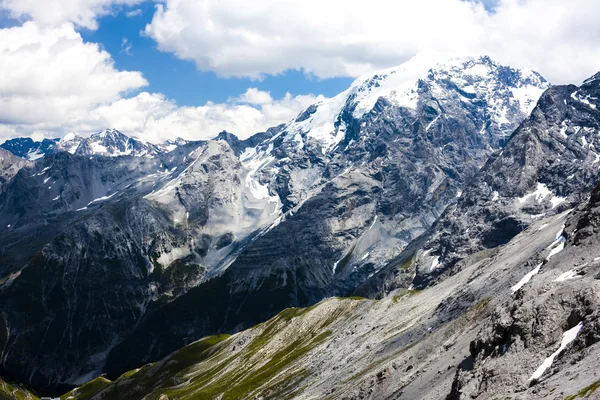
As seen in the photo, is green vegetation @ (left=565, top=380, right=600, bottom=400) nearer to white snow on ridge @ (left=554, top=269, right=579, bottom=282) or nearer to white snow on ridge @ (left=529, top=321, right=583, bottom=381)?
white snow on ridge @ (left=529, top=321, right=583, bottom=381)

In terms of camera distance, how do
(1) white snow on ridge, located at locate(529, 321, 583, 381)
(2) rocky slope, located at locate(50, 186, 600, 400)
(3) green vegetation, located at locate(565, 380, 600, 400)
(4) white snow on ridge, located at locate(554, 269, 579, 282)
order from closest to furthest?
1. (3) green vegetation, located at locate(565, 380, 600, 400)
2. (1) white snow on ridge, located at locate(529, 321, 583, 381)
3. (2) rocky slope, located at locate(50, 186, 600, 400)
4. (4) white snow on ridge, located at locate(554, 269, 579, 282)

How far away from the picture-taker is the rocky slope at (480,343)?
3819 centimetres

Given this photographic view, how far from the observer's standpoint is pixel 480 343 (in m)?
47.1

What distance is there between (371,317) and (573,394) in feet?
388

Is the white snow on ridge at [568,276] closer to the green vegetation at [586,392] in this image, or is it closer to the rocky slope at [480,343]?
the rocky slope at [480,343]

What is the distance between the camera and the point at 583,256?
65312 millimetres

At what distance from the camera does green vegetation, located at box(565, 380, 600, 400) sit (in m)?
30.0

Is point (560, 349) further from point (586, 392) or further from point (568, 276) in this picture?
point (568, 276)

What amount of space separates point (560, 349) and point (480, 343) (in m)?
9.02

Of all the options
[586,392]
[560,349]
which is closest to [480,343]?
[560,349]

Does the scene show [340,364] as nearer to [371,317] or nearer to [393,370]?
[371,317]

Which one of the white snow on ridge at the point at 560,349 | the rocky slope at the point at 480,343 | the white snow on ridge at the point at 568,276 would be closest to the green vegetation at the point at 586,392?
the rocky slope at the point at 480,343

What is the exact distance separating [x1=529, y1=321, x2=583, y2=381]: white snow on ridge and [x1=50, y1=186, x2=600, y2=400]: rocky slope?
10 centimetres

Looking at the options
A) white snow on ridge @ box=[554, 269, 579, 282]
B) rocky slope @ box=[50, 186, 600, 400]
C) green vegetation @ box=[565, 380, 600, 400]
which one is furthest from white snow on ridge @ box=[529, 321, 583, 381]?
white snow on ridge @ box=[554, 269, 579, 282]
